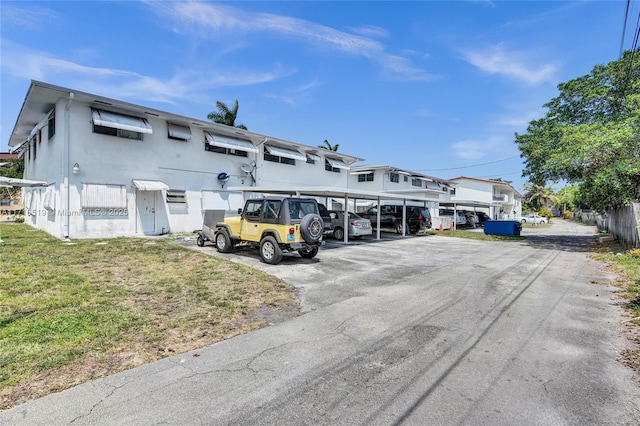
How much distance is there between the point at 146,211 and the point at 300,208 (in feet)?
31.4

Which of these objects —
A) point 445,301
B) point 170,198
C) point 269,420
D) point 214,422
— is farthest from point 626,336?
point 170,198

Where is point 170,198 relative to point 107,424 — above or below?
above

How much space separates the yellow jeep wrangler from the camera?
30.4ft

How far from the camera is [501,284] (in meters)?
7.75

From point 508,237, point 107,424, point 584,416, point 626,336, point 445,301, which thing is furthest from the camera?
point 508,237

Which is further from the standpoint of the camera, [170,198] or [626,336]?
[170,198]

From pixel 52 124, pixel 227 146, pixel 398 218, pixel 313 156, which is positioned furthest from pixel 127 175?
pixel 398 218

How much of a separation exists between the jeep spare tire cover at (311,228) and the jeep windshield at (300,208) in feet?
0.72

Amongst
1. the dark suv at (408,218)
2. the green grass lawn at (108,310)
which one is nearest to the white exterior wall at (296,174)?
the dark suv at (408,218)

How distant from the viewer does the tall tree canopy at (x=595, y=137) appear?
41.2 feet

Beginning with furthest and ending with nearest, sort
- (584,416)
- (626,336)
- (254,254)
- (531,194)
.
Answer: (531,194) → (254,254) → (626,336) → (584,416)

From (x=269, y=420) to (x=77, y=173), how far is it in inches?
579

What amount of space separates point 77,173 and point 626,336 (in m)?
17.0

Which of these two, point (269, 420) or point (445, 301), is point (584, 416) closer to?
point (269, 420)
